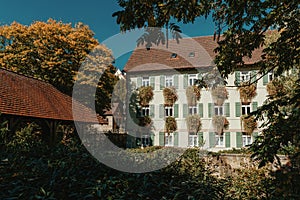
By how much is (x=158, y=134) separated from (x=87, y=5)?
13.1 m

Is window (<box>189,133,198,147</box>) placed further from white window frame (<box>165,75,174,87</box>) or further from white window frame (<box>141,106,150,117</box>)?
white window frame (<box>165,75,174,87</box>)

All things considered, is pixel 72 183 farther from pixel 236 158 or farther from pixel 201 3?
pixel 236 158

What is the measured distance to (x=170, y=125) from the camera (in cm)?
2156

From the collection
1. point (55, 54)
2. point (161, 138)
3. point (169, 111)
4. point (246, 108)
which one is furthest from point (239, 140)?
point (55, 54)

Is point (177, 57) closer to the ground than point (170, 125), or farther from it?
farther from it

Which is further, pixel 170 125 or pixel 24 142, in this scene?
pixel 170 125

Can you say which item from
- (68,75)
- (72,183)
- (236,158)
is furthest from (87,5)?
(68,75)

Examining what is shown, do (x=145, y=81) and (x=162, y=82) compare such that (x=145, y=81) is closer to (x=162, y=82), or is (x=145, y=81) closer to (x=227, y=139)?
(x=162, y=82)

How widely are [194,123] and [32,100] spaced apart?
467 inches

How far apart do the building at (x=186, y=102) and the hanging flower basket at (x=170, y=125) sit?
246 millimetres

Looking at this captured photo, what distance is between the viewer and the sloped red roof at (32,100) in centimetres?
1191

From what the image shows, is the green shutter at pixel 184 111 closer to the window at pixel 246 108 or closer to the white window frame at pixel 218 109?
the white window frame at pixel 218 109

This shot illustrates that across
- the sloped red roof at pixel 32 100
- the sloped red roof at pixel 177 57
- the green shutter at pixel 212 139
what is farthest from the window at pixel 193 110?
the sloped red roof at pixel 32 100

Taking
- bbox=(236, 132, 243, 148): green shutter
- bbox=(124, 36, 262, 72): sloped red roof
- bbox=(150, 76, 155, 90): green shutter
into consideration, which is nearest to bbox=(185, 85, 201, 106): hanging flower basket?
bbox=(124, 36, 262, 72): sloped red roof
